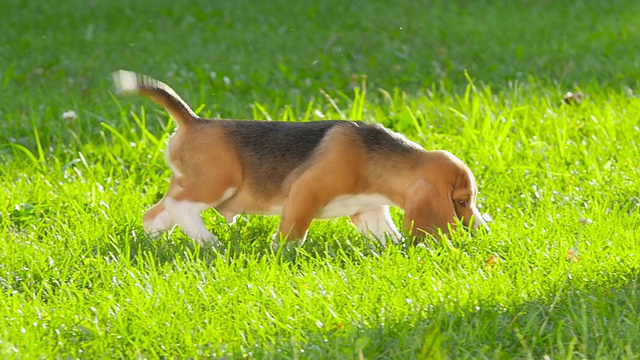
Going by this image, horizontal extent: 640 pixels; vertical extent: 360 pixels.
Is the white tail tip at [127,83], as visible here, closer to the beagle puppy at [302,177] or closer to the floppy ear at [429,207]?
the beagle puppy at [302,177]

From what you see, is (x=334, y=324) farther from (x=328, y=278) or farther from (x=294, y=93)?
(x=294, y=93)

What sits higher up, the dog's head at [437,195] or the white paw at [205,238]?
the dog's head at [437,195]

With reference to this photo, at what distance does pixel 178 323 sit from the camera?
3531mm

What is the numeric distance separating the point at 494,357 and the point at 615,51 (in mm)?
6156

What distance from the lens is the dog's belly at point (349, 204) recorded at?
445 cm

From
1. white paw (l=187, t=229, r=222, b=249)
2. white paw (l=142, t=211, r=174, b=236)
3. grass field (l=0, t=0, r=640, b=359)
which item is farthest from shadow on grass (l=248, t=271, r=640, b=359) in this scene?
white paw (l=142, t=211, r=174, b=236)

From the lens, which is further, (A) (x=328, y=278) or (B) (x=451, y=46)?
(B) (x=451, y=46)

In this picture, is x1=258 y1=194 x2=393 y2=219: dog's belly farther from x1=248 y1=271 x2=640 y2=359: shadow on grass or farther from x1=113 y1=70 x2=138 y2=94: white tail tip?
x1=248 y1=271 x2=640 y2=359: shadow on grass

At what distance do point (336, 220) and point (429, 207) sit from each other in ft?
2.51

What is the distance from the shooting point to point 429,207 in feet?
14.3

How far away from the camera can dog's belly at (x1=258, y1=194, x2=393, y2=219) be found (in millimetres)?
4445

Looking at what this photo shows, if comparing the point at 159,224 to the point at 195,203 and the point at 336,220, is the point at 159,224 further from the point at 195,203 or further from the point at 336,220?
the point at 336,220

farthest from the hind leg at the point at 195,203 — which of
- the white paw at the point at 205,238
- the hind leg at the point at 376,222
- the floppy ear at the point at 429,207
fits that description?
the floppy ear at the point at 429,207

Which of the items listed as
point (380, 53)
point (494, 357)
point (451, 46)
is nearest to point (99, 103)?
point (380, 53)
